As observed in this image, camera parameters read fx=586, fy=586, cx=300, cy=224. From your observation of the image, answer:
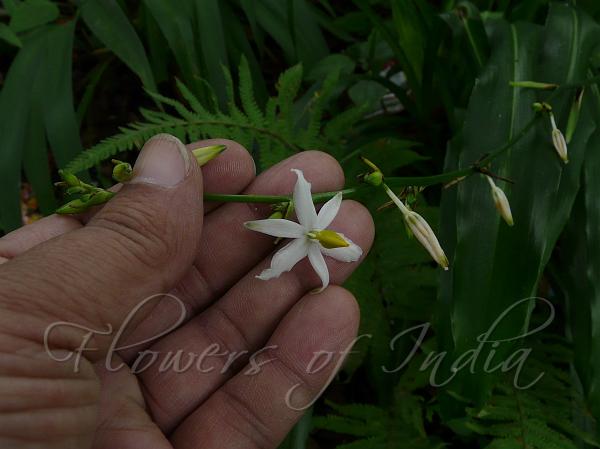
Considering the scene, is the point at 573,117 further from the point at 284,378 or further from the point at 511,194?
the point at 284,378

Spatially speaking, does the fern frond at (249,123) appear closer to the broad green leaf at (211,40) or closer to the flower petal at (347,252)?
the broad green leaf at (211,40)

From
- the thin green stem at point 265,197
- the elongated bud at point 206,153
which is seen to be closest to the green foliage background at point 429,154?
the thin green stem at point 265,197

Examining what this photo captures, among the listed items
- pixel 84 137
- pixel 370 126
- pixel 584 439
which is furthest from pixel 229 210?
pixel 84 137

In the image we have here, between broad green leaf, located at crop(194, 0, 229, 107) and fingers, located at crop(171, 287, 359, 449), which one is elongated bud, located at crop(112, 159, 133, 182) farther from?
broad green leaf, located at crop(194, 0, 229, 107)

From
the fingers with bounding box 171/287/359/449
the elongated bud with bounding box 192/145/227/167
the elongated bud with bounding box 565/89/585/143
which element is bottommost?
the fingers with bounding box 171/287/359/449

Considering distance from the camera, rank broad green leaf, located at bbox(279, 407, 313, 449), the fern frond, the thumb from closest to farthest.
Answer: the thumb
broad green leaf, located at bbox(279, 407, 313, 449)
the fern frond

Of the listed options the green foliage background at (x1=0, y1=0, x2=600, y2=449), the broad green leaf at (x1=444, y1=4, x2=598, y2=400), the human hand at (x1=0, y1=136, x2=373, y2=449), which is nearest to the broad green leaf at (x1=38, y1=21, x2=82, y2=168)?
the green foliage background at (x1=0, y1=0, x2=600, y2=449)

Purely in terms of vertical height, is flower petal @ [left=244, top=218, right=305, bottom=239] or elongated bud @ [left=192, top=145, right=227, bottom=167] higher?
elongated bud @ [left=192, top=145, right=227, bottom=167]
